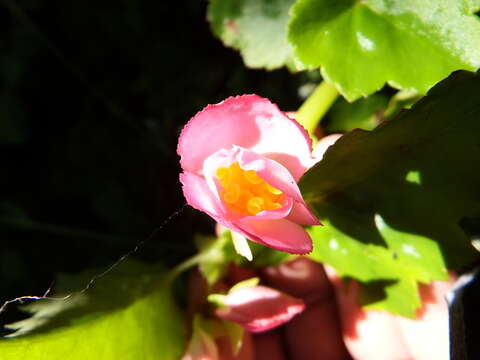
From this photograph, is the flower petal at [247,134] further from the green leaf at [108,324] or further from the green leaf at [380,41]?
the green leaf at [108,324]

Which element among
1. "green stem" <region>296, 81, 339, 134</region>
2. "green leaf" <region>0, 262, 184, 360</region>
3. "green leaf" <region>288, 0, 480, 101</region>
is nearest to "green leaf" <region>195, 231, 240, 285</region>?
"green leaf" <region>0, 262, 184, 360</region>

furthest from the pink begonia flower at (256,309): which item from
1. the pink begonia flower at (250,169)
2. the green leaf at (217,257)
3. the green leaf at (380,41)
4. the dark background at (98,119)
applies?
the dark background at (98,119)

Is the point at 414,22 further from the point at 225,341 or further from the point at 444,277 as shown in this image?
the point at 225,341

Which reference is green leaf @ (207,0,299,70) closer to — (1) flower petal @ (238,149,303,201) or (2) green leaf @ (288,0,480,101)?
(2) green leaf @ (288,0,480,101)

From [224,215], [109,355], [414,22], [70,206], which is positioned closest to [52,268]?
[70,206]

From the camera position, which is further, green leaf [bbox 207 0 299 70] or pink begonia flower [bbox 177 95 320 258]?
green leaf [bbox 207 0 299 70]

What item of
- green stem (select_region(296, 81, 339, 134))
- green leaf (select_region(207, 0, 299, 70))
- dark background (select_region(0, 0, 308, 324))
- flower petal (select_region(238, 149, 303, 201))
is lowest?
flower petal (select_region(238, 149, 303, 201))
